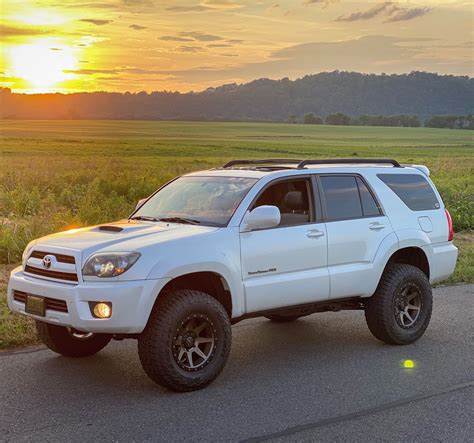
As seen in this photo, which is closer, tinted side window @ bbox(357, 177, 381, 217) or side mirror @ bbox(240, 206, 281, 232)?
side mirror @ bbox(240, 206, 281, 232)

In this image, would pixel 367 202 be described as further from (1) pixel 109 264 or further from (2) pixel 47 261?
(2) pixel 47 261

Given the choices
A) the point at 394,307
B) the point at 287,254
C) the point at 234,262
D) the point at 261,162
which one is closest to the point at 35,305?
the point at 234,262

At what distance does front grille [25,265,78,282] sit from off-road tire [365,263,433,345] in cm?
298

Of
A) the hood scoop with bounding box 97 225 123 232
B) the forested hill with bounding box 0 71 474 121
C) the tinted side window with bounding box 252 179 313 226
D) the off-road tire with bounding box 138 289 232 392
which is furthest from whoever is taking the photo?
the forested hill with bounding box 0 71 474 121

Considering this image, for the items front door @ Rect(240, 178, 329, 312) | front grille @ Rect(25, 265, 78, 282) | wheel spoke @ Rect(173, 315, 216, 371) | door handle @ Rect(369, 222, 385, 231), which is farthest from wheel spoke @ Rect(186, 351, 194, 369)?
door handle @ Rect(369, 222, 385, 231)

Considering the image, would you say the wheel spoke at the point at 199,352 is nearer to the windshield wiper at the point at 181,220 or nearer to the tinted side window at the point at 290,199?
the windshield wiper at the point at 181,220

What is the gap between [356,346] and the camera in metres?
7.26

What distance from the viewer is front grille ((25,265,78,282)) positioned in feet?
18.8

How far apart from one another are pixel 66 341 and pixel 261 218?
2040 mm

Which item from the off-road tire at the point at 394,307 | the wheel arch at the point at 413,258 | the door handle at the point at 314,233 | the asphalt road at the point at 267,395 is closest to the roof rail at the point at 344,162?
the door handle at the point at 314,233

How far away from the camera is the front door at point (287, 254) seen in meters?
6.27

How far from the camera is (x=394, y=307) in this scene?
7277mm

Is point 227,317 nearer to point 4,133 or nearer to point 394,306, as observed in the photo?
point 394,306

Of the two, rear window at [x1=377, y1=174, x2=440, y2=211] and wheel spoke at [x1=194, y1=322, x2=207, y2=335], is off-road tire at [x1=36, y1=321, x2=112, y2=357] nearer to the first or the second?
wheel spoke at [x1=194, y1=322, x2=207, y2=335]
